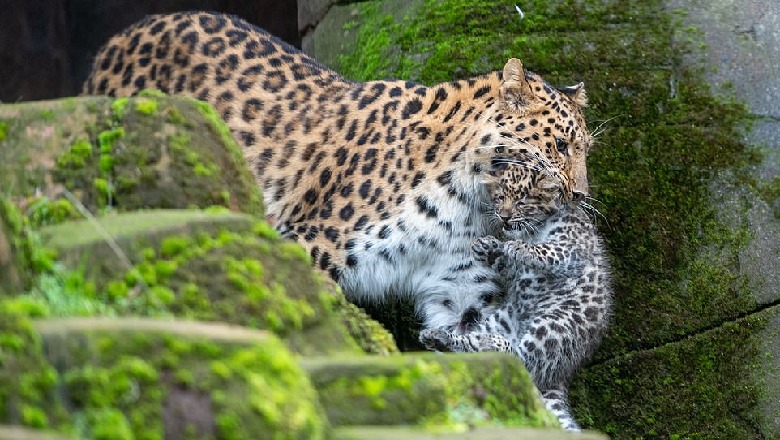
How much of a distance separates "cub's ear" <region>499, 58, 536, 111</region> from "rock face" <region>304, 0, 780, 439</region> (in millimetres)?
1084

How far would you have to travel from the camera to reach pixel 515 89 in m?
7.54

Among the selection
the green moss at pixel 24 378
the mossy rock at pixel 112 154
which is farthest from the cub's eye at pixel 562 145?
the green moss at pixel 24 378

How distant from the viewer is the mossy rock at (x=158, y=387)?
2.58 metres

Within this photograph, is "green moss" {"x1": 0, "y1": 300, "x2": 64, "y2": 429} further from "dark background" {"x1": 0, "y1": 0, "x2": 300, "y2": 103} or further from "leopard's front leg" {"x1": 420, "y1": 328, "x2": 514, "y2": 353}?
"dark background" {"x1": 0, "y1": 0, "x2": 300, "y2": 103}

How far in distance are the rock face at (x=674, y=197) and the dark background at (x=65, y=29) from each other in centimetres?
529

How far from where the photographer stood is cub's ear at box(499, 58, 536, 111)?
24.7 ft

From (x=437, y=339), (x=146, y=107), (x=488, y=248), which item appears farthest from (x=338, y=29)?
(x=146, y=107)

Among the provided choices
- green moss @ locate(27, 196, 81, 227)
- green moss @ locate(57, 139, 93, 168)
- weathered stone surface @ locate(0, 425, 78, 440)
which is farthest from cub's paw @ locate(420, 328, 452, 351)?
weathered stone surface @ locate(0, 425, 78, 440)

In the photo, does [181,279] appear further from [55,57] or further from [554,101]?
[55,57]

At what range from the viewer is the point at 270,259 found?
3.71 metres

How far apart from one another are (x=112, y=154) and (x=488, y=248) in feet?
12.4

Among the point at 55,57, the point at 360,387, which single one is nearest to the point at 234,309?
the point at 360,387

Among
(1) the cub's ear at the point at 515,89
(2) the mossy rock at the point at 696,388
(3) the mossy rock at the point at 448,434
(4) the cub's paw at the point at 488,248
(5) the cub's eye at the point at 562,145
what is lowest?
(2) the mossy rock at the point at 696,388

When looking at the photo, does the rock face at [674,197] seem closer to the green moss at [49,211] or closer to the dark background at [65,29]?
the green moss at [49,211]
